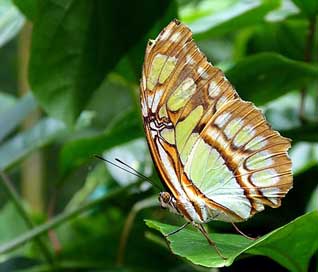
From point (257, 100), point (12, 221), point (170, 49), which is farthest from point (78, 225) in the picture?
point (170, 49)

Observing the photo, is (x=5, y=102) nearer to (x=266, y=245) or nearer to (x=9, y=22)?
(x=9, y=22)

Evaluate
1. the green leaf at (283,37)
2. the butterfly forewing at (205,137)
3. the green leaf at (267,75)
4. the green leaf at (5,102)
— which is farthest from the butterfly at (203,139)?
the green leaf at (5,102)

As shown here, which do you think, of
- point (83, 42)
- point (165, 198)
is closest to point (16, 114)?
point (83, 42)

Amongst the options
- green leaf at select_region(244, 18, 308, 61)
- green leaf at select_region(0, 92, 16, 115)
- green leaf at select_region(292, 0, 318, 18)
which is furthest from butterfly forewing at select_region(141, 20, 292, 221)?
green leaf at select_region(0, 92, 16, 115)

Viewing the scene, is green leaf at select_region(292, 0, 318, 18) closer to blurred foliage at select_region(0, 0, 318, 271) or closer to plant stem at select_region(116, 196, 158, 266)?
blurred foliage at select_region(0, 0, 318, 271)

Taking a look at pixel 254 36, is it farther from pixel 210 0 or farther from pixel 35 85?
pixel 35 85

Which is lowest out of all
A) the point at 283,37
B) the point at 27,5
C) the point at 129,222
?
the point at 129,222

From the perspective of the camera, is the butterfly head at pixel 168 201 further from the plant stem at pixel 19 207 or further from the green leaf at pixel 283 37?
the green leaf at pixel 283 37

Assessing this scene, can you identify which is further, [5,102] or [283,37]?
[5,102]
